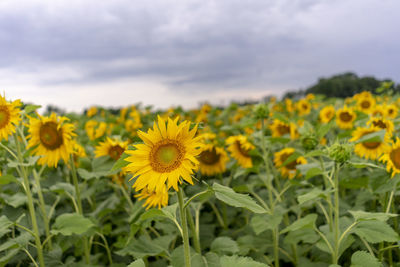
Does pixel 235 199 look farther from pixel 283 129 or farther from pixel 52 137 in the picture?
pixel 283 129

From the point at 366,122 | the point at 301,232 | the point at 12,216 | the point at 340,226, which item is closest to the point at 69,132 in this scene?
the point at 12,216

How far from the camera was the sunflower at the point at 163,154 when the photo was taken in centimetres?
142

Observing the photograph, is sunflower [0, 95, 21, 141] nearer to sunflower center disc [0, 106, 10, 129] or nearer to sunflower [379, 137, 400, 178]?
sunflower center disc [0, 106, 10, 129]

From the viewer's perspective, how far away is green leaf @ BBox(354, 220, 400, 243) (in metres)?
1.88

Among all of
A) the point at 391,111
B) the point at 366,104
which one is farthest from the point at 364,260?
the point at 366,104

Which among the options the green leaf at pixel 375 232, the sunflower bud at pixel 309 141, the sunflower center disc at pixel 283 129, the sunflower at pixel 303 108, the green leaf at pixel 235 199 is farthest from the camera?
the sunflower at pixel 303 108

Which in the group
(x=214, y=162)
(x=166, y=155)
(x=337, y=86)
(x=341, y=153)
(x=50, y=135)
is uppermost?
(x=337, y=86)

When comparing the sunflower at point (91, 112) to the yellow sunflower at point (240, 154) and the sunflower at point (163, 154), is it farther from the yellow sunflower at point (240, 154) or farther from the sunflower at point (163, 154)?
the sunflower at point (163, 154)

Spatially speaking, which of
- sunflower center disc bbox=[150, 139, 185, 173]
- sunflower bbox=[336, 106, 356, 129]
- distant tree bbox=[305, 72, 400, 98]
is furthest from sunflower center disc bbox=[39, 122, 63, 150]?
distant tree bbox=[305, 72, 400, 98]

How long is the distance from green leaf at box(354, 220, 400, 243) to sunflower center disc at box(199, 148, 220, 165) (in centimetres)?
141

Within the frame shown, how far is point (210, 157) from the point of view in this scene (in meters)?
3.19

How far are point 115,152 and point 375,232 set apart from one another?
5.73 feet

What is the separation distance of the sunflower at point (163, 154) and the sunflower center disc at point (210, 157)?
5.35 ft

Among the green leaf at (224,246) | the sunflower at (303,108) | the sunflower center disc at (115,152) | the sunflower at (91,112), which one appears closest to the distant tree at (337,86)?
the sunflower at (303,108)
